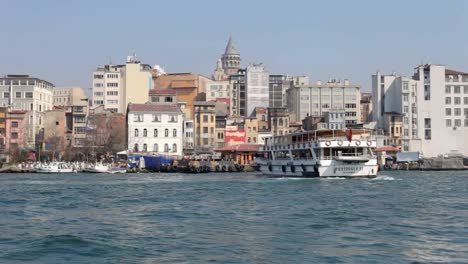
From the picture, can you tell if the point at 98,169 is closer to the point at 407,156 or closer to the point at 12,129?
the point at 12,129

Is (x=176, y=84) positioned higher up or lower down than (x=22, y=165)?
higher up

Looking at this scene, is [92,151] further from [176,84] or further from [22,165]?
[176,84]

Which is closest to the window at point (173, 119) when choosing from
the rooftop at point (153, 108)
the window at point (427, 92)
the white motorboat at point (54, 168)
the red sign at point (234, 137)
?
the rooftop at point (153, 108)

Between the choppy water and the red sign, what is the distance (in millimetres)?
64203

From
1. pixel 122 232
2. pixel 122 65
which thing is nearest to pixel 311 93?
pixel 122 65

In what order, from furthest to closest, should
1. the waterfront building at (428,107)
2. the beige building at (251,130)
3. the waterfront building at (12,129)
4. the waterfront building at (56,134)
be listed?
the waterfront building at (428,107)
the beige building at (251,130)
the waterfront building at (12,129)
the waterfront building at (56,134)

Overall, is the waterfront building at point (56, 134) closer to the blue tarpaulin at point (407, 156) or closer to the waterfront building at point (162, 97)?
the waterfront building at point (162, 97)

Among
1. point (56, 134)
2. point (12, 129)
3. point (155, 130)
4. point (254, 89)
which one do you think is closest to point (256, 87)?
point (254, 89)

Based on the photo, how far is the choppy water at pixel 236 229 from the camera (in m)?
15.9

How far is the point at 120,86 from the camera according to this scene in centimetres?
11431

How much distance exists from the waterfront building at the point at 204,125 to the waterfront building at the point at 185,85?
49.8 feet

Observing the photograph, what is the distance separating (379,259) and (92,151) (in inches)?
3101

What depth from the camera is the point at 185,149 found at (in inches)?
3802

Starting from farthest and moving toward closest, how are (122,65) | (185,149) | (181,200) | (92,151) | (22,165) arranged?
1. (122,65)
2. (185,149)
3. (92,151)
4. (22,165)
5. (181,200)
